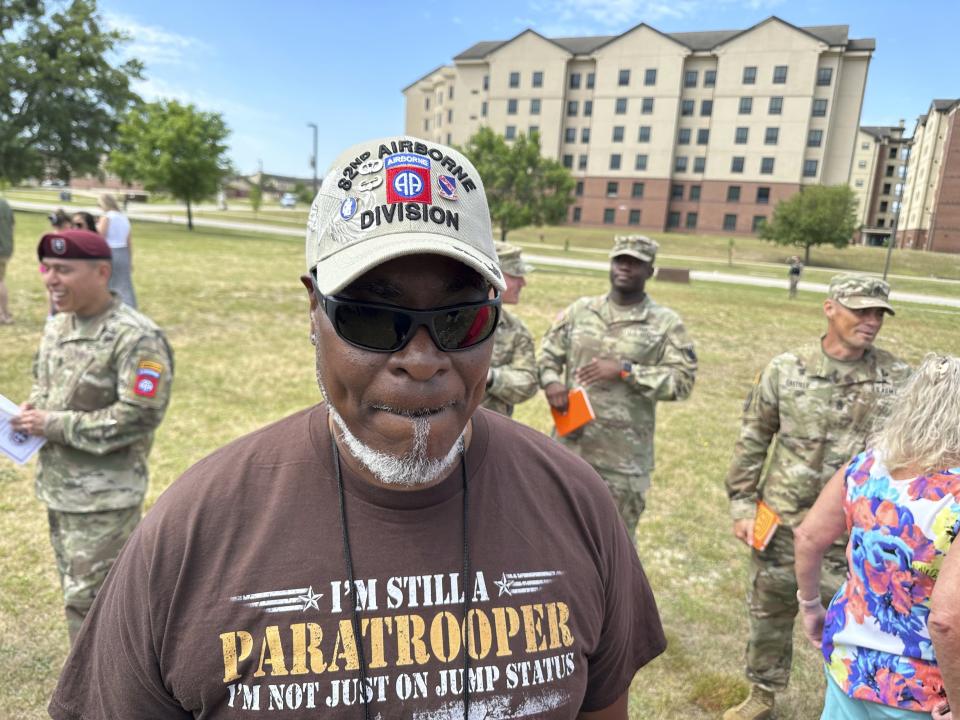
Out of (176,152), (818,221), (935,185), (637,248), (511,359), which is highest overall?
(176,152)

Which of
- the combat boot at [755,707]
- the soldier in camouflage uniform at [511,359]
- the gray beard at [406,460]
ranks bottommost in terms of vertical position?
the combat boot at [755,707]

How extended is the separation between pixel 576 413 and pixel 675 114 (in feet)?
192

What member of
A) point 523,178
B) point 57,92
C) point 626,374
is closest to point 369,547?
point 626,374

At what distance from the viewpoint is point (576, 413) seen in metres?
4.07

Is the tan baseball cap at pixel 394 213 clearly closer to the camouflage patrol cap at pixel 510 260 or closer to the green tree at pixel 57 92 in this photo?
the camouflage patrol cap at pixel 510 260

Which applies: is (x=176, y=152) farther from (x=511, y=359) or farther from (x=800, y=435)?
(x=800, y=435)

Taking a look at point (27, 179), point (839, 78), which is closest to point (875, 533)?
point (27, 179)

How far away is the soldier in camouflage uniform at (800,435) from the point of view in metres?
3.25

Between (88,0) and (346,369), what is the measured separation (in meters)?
45.2

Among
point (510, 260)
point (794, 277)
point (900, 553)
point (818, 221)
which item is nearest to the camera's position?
point (900, 553)

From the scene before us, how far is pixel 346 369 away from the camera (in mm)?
1209

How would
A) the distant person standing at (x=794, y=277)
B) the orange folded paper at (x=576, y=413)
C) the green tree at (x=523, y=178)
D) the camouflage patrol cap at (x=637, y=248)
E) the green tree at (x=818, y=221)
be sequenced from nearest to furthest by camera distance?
1. the orange folded paper at (x=576, y=413)
2. the camouflage patrol cap at (x=637, y=248)
3. the distant person standing at (x=794, y=277)
4. the green tree at (x=818, y=221)
5. the green tree at (x=523, y=178)

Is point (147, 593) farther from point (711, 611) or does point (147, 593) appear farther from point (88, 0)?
point (88, 0)

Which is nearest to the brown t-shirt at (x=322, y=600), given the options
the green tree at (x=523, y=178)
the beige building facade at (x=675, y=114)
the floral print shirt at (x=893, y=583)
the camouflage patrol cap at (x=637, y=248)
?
the floral print shirt at (x=893, y=583)
